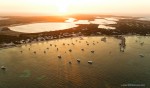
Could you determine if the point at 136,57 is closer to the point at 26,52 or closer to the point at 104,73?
the point at 104,73

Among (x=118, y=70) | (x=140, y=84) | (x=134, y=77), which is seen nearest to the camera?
(x=140, y=84)

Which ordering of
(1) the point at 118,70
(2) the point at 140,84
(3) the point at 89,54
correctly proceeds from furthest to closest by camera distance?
(3) the point at 89,54
(1) the point at 118,70
(2) the point at 140,84

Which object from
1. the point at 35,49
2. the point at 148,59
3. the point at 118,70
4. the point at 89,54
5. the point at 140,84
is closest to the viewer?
the point at 140,84

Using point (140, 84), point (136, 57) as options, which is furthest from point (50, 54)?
point (140, 84)

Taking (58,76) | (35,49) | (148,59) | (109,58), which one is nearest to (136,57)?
(148,59)

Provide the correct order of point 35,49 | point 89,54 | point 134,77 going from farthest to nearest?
1. point 35,49
2. point 89,54
3. point 134,77

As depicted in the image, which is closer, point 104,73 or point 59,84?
point 59,84

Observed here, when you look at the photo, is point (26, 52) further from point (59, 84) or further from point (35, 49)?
point (59, 84)
